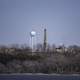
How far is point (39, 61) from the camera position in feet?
115

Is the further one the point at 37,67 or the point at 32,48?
the point at 32,48

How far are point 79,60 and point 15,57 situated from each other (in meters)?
8.97

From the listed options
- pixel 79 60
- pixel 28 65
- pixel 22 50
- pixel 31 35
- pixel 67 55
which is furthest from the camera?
pixel 31 35

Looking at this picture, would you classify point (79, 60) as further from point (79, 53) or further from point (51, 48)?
point (51, 48)

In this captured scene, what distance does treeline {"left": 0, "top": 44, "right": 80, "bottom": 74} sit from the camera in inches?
1175

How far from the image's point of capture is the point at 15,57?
37.0 metres

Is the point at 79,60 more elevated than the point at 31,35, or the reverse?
the point at 31,35

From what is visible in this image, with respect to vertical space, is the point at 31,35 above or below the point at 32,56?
above

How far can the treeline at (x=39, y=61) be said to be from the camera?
2985 cm

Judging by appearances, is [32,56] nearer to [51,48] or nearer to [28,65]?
[28,65]

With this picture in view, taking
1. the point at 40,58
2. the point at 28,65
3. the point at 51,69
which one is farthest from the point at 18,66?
the point at 40,58

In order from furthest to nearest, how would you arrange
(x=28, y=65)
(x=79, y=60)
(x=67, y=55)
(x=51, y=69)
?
(x=67, y=55)
(x=79, y=60)
(x=28, y=65)
(x=51, y=69)

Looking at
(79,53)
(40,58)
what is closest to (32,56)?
(40,58)

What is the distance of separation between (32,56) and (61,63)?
21.2 feet
